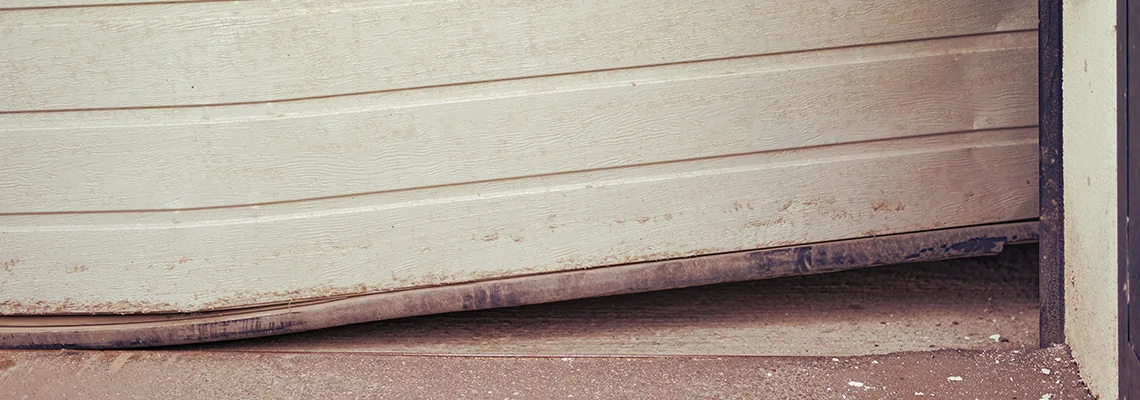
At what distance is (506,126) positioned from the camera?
8.64 feet

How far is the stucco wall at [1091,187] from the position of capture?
75.8 inches

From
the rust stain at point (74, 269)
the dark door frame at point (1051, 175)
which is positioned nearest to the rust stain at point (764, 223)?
the dark door frame at point (1051, 175)

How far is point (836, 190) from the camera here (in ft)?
9.04

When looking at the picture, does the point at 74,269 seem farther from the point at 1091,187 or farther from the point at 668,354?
the point at 1091,187

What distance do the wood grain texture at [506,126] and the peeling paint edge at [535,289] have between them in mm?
314

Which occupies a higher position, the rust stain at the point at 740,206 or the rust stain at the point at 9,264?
the rust stain at the point at 9,264

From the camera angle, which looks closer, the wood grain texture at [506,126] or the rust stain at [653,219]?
the wood grain texture at [506,126]

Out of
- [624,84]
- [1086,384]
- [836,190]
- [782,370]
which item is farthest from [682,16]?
[1086,384]

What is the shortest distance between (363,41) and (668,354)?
1189mm

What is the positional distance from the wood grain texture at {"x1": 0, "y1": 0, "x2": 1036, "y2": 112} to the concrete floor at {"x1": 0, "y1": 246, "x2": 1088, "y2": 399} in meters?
0.74

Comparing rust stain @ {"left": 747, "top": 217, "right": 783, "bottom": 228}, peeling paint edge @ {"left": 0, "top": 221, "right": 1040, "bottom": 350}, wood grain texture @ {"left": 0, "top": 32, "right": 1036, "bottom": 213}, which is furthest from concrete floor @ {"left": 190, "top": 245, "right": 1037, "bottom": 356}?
wood grain texture @ {"left": 0, "top": 32, "right": 1036, "bottom": 213}
